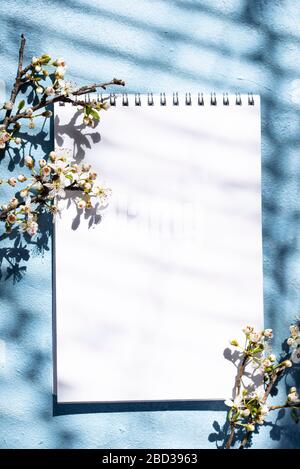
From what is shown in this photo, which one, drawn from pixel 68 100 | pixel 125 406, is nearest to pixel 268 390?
pixel 125 406

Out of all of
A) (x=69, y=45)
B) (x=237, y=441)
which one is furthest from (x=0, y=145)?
(x=237, y=441)

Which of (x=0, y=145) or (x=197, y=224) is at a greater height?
(x=0, y=145)

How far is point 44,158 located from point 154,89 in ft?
0.59

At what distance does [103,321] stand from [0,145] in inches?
10.9

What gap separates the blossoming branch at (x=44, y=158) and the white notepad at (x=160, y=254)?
25mm

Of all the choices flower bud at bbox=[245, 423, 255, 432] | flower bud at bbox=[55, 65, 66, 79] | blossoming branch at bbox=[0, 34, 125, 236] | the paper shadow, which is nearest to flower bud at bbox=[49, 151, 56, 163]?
blossoming branch at bbox=[0, 34, 125, 236]

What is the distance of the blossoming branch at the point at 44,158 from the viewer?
1.03 meters

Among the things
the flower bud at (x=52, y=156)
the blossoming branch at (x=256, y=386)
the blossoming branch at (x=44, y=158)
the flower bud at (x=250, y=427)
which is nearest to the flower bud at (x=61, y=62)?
the blossoming branch at (x=44, y=158)

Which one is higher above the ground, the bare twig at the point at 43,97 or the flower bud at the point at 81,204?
the bare twig at the point at 43,97

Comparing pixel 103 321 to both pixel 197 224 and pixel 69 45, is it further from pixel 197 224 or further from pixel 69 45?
pixel 69 45

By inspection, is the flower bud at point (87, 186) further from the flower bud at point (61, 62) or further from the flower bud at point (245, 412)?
the flower bud at point (245, 412)

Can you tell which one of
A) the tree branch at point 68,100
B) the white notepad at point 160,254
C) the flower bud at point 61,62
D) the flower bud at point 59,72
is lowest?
the white notepad at point 160,254
